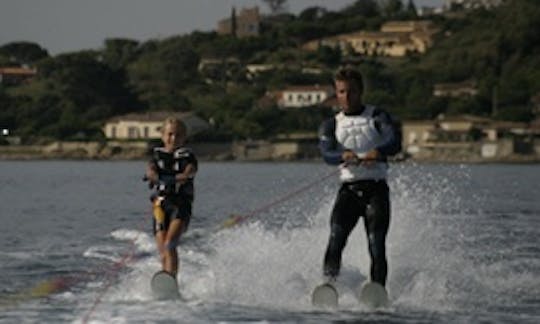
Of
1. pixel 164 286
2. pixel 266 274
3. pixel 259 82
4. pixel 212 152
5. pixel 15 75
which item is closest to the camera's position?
pixel 164 286

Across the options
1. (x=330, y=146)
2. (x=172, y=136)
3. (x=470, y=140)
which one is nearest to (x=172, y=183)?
(x=172, y=136)

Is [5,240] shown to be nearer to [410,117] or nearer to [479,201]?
[479,201]

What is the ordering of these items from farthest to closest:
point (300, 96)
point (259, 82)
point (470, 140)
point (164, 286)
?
point (259, 82)
point (300, 96)
point (470, 140)
point (164, 286)

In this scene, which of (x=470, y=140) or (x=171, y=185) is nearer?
(x=171, y=185)

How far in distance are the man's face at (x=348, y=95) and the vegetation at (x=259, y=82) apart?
402ft

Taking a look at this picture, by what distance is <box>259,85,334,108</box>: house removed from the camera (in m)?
154

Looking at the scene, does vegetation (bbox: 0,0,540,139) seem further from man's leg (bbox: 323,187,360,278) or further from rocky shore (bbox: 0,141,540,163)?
man's leg (bbox: 323,187,360,278)

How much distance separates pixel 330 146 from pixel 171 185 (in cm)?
138

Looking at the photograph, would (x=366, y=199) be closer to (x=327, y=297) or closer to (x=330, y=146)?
(x=330, y=146)

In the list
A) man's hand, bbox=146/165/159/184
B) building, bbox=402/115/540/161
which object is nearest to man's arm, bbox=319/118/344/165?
man's hand, bbox=146/165/159/184

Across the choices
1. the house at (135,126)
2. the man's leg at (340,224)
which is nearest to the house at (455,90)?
the house at (135,126)

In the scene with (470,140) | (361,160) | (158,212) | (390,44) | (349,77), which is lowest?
(470,140)

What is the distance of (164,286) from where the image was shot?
484 inches

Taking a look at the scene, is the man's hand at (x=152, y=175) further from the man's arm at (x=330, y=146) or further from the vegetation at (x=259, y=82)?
the vegetation at (x=259, y=82)
